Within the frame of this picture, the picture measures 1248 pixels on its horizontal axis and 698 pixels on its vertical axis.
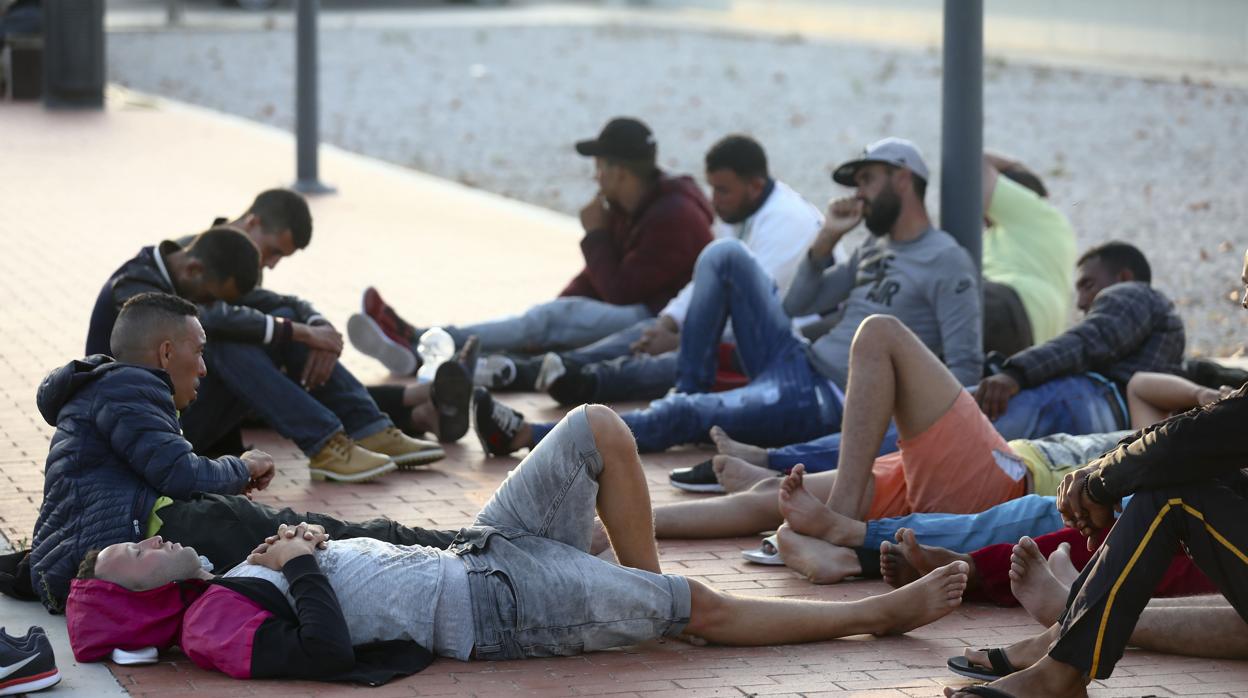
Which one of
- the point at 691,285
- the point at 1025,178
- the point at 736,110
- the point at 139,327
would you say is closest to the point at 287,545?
the point at 139,327

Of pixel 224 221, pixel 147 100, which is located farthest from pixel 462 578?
pixel 147 100

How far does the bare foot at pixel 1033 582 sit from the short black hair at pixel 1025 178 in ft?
13.7

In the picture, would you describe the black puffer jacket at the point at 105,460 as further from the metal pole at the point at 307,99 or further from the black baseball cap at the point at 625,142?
the metal pole at the point at 307,99

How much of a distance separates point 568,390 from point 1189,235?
7.16m

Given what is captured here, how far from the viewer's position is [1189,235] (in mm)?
13602

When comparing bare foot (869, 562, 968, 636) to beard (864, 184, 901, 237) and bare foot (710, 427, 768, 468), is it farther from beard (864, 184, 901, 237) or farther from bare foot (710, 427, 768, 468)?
beard (864, 184, 901, 237)

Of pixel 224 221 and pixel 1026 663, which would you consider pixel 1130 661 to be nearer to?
pixel 1026 663

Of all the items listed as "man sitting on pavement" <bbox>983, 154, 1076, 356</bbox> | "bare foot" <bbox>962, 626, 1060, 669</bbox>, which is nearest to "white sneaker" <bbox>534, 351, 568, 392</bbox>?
"man sitting on pavement" <bbox>983, 154, 1076, 356</bbox>

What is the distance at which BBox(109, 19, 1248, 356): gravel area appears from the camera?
14750 millimetres

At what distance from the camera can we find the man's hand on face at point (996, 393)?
685cm

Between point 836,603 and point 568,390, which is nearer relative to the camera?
point 836,603

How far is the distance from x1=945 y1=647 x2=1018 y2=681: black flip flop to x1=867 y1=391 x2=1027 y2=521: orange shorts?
0.99 m

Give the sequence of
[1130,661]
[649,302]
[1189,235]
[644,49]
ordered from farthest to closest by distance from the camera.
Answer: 1. [644,49]
2. [1189,235]
3. [649,302]
4. [1130,661]

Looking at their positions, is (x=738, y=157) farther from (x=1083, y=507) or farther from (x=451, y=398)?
(x=1083, y=507)
